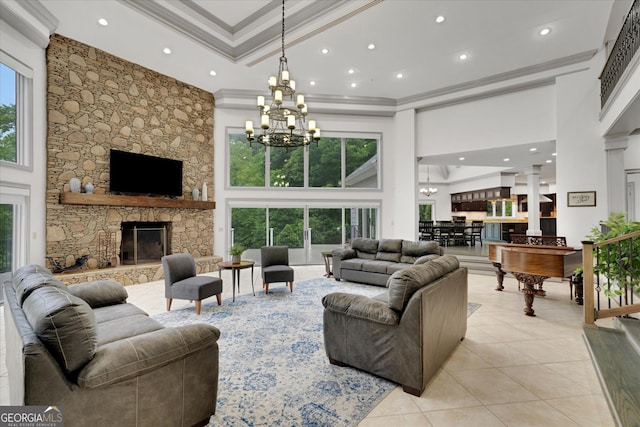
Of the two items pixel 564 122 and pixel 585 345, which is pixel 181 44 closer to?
pixel 585 345

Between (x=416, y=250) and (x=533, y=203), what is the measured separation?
5.23 metres

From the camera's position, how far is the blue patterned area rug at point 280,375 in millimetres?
2074

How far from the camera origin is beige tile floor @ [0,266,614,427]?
2.04 metres

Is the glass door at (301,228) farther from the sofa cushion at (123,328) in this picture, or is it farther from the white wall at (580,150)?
the sofa cushion at (123,328)

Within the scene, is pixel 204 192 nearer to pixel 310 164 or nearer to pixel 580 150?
pixel 310 164

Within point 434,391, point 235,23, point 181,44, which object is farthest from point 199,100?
point 434,391

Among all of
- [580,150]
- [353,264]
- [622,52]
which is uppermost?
[622,52]

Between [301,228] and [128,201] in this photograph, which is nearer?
[128,201]

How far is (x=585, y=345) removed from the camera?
3.13 meters

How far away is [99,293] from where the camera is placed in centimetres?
304

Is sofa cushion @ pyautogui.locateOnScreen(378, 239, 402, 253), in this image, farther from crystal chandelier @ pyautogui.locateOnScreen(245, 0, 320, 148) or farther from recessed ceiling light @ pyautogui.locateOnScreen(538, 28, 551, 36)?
recessed ceiling light @ pyautogui.locateOnScreen(538, 28, 551, 36)

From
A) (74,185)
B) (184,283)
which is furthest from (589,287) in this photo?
(74,185)

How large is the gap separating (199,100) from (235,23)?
2.65m

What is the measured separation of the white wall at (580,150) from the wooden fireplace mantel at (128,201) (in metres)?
8.26
